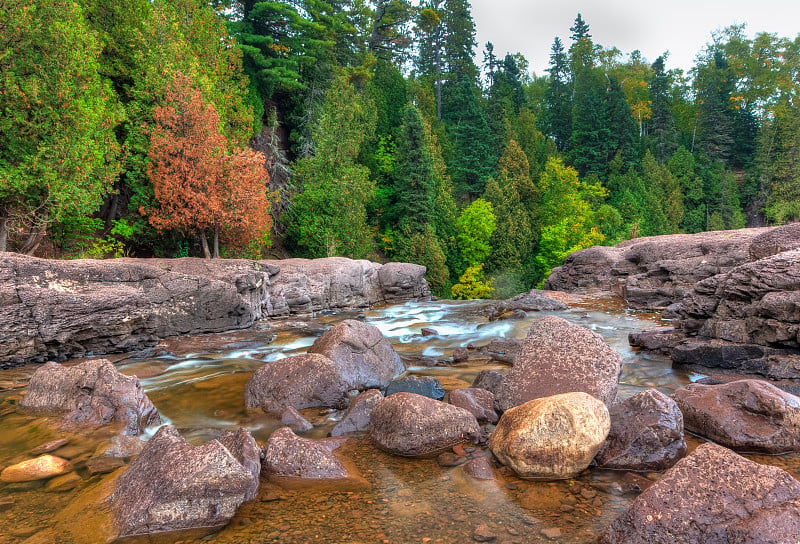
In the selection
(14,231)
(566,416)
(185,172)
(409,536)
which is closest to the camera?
(409,536)

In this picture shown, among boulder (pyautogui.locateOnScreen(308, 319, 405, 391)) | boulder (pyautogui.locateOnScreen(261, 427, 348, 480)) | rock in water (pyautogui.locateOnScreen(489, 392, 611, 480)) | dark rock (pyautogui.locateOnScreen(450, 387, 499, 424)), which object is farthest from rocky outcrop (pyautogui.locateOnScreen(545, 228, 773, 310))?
boulder (pyautogui.locateOnScreen(261, 427, 348, 480))

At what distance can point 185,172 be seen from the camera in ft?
50.5

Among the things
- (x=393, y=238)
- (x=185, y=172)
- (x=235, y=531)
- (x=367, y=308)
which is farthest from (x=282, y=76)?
(x=235, y=531)

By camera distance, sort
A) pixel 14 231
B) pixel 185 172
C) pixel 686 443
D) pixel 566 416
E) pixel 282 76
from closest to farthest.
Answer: pixel 566 416 → pixel 686 443 → pixel 14 231 → pixel 185 172 → pixel 282 76

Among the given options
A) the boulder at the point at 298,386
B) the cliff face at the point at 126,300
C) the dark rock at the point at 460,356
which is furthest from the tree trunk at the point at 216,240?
the boulder at the point at 298,386

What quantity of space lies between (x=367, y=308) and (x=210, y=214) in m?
6.97

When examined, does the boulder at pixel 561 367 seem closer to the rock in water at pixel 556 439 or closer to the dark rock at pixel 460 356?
the rock in water at pixel 556 439

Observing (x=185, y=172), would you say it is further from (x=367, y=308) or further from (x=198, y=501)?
(x=198, y=501)

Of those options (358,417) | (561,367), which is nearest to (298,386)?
(358,417)

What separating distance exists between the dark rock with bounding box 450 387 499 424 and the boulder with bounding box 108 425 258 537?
2.67 meters

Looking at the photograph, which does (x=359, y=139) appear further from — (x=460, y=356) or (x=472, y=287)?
(x=460, y=356)

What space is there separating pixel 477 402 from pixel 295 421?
2.25 meters

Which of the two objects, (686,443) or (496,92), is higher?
(496,92)

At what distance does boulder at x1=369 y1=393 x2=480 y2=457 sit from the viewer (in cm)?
465
